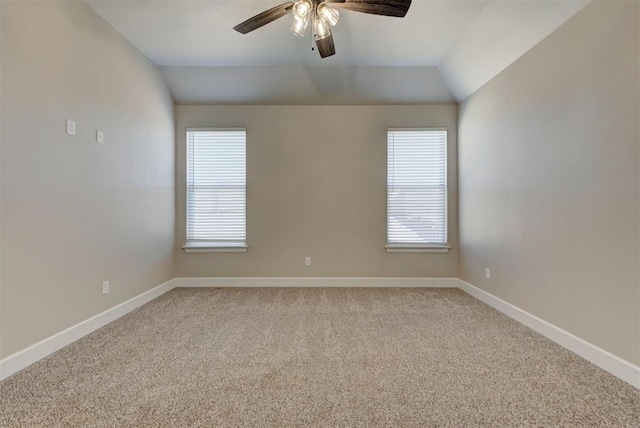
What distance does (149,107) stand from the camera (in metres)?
3.46

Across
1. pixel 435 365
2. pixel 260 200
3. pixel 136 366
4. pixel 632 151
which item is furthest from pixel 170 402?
pixel 632 151

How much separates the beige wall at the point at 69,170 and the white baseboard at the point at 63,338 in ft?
0.18

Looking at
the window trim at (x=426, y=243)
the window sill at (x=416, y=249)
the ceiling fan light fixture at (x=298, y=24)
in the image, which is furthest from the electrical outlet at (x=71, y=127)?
the window sill at (x=416, y=249)

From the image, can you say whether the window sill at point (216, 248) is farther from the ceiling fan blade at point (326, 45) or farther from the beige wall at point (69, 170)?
the ceiling fan blade at point (326, 45)

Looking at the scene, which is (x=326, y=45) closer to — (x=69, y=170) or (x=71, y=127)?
(x=71, y=127)

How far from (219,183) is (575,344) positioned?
420 centimetres

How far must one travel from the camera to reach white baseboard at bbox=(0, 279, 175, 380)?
1.89 meters

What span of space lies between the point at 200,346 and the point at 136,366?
441mm

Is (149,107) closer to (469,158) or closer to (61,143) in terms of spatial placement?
(61,143)

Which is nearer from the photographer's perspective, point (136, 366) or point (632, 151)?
point (632, 151)

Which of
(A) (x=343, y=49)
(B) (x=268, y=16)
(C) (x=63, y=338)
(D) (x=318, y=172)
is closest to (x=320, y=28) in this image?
(B) (x=268, y=16)

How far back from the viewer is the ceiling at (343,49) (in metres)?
2.61

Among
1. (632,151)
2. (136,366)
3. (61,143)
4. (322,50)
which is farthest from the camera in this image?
(322,50)

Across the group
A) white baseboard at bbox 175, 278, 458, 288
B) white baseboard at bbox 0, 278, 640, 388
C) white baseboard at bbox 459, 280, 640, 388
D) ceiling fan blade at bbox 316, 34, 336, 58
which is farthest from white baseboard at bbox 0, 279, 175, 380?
white baseboard at bbox 459, 280, 640, 388
